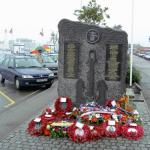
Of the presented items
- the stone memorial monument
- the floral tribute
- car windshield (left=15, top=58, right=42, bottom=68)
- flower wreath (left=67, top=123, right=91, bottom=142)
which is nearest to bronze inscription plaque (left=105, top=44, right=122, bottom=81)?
the stone memorial monument

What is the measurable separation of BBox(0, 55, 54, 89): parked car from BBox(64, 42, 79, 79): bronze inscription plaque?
21.2 ft

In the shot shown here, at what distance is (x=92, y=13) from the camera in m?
22.9

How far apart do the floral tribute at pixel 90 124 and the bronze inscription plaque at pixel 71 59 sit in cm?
116

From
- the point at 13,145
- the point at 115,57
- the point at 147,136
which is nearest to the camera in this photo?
the point at 13,145

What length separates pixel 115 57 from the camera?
8.59m

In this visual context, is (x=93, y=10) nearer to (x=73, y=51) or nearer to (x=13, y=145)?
(x=73, y=51)

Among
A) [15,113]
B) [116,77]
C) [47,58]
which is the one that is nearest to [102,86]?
[116,77]

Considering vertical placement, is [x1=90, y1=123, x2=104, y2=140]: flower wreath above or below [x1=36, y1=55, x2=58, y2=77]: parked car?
below

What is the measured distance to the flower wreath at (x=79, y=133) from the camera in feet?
22.0

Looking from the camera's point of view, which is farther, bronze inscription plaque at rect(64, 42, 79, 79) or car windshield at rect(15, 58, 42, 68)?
car windshield at rect(15, 58, 42, 68)

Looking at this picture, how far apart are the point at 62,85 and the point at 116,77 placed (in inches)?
63.0

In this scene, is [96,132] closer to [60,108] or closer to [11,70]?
[60,108]

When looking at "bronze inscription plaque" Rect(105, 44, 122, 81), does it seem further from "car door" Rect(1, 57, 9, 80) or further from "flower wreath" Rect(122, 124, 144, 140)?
"car door" Rect(1, 57, 9, 80)

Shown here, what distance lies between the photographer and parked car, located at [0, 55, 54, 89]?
1523 cm
